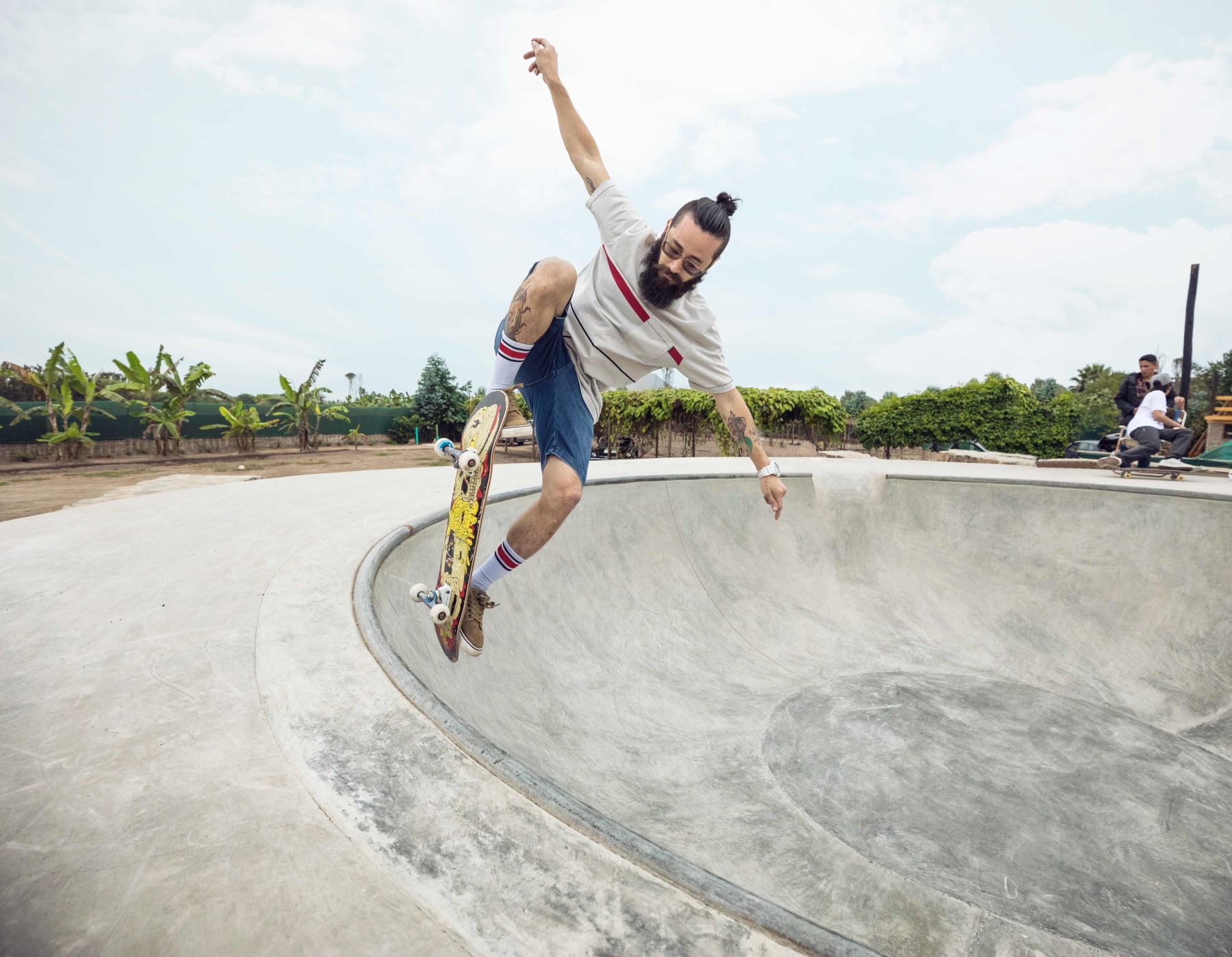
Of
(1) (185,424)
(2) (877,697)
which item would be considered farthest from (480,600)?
(1) (185,424)

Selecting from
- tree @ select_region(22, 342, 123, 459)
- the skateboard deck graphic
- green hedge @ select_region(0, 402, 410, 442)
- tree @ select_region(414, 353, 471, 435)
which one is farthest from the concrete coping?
tree @ select_region(414, 353, 471, 435)

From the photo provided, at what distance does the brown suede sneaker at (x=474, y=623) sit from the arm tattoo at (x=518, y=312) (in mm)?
1106

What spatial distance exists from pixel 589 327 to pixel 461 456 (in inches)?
28.7

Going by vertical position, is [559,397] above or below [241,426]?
below

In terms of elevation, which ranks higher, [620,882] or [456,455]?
[456,455]

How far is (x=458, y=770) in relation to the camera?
1.48 metres

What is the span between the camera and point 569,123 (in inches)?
101

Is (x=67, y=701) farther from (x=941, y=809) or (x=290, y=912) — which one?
(x=941, y=809)

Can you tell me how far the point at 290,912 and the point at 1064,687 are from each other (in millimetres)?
5584

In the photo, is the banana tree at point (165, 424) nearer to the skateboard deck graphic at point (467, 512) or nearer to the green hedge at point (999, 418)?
the skateboard deck graphic at point (467, 512)

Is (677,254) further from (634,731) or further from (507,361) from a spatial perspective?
(634,731)

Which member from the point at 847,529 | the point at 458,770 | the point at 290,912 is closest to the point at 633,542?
the point at 847,529

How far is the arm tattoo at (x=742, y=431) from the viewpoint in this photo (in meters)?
3.00

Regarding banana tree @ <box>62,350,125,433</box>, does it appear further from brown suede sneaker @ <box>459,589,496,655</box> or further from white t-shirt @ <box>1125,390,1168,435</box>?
white t-shirt @ <box>1125,390,1168,435</box>
